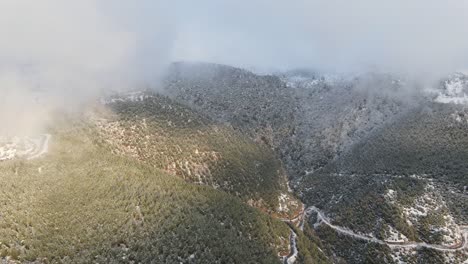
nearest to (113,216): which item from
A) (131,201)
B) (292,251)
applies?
(131,201)

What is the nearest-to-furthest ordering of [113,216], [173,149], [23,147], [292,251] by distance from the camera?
[113,216], [23,147], [292,251], [173,149]

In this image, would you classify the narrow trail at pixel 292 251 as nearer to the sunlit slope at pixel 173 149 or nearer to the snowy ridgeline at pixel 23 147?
the sunlit slope at pixel 173 149

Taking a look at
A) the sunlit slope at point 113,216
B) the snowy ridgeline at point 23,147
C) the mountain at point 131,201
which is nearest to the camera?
the sunlit slope at point 113,216

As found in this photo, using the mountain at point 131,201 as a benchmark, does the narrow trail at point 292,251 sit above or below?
below

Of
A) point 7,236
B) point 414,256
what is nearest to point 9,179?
point 7,236

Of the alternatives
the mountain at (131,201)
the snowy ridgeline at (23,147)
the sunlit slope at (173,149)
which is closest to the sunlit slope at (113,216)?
the mountain at (131,201)

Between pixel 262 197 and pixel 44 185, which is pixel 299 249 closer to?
pixel 262 197

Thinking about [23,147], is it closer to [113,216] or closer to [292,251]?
[113,216]

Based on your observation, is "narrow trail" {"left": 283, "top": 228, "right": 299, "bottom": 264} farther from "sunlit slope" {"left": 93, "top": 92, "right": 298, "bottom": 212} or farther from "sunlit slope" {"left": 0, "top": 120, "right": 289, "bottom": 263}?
"sunlit slope" {"left": 93, "top": 92, "right": 298, "bottom": 212}
